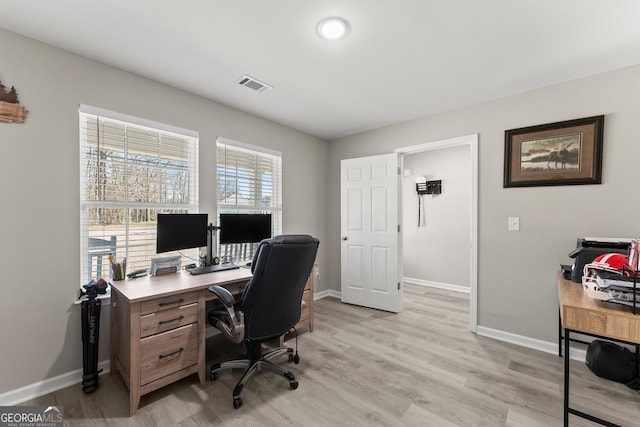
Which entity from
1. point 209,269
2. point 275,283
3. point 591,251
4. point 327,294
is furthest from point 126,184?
point 591,251

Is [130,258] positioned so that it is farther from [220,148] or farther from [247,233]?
[220,148]

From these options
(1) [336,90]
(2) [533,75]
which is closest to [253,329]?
(1) [336,90]

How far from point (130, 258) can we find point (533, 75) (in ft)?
13.0

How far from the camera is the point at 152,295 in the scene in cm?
178

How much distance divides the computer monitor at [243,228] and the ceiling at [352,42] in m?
1.29

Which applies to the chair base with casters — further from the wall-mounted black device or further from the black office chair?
the wall-mounted black device

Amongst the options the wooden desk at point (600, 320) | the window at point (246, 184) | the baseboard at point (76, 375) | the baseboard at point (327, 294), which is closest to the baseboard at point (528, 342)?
the baseboard at point (76, 375)

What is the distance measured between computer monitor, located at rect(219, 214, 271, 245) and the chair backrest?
1.10 metres

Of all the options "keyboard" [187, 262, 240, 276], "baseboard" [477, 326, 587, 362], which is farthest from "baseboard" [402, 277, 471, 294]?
"keyboard" [187, 262, 240, 276]

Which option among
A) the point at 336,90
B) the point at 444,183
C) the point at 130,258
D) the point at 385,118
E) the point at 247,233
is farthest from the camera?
the point at 444,183

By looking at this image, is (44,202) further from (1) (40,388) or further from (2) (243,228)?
(2) (243,228)

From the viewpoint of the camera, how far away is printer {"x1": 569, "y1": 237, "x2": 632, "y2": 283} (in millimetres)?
1819

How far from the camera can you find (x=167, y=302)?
1898 millimetres

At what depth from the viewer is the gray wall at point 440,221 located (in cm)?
449
